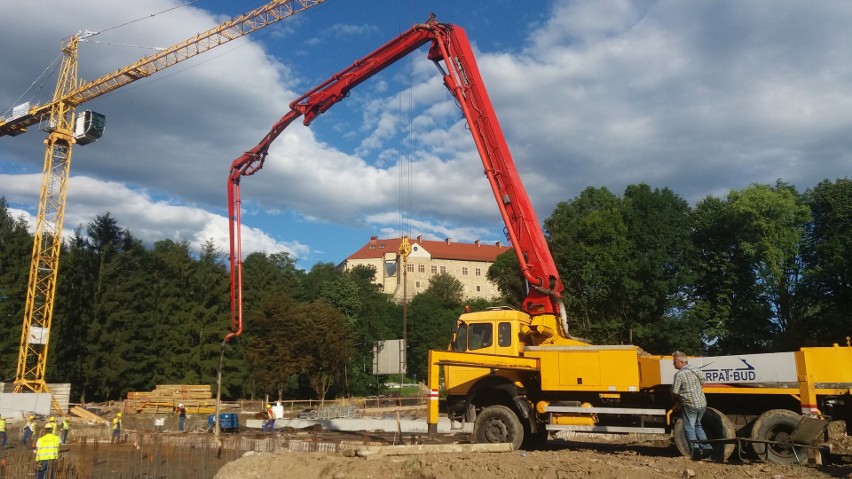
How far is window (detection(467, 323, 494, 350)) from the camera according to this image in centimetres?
1456

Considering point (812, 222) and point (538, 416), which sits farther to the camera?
point (812, 222)

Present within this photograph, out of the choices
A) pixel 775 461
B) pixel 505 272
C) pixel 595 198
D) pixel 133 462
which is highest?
pixel 595 198

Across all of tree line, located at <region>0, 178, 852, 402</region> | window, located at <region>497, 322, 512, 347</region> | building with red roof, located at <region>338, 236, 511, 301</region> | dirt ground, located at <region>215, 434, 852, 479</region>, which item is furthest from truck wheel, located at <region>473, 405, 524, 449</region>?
building with red roof, located at <region>338, 236, 511, 301</region>

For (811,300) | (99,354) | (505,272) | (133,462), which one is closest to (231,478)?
(133,462)

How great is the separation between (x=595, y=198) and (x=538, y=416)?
36450mm

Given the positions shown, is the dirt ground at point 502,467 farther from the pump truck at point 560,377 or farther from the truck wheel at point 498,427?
the truck wheel at point 498,427

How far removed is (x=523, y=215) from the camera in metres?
16.4

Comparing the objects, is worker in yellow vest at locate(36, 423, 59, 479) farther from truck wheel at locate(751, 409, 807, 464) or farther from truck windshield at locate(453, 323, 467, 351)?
truck wheel at locate(751, 409, 807, 464)

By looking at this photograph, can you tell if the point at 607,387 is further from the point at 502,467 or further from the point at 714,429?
the point at 502,467

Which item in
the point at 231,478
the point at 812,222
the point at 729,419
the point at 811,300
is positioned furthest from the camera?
the point at 812,222

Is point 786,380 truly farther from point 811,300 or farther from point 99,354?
point 99,354

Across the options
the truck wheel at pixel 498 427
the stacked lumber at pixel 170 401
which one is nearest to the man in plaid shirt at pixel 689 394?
the truck wheel at pixel 498 427

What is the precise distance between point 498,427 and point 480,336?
2.21 meters

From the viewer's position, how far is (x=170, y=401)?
40.7 meters
